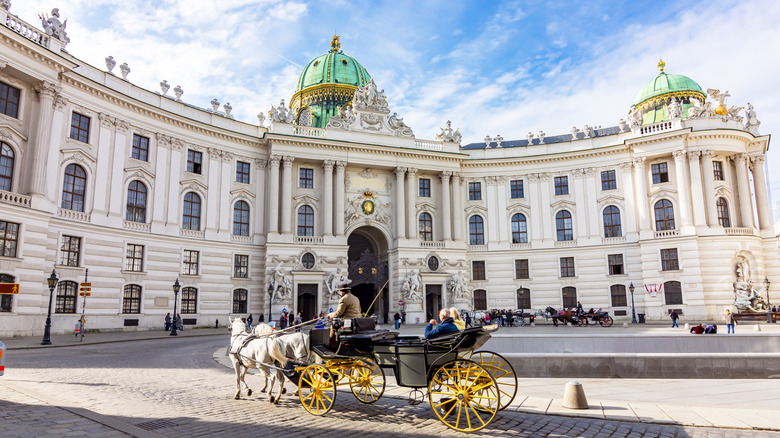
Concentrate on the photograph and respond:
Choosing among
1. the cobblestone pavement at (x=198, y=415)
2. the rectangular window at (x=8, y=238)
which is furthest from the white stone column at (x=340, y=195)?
the cobblestone pavement at (x=198, y=415)

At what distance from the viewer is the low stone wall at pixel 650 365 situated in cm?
1236

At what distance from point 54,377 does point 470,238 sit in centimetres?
3754

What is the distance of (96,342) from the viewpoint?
23.8 metres

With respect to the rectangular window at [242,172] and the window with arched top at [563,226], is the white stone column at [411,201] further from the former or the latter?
the rectangular window at [242,172]

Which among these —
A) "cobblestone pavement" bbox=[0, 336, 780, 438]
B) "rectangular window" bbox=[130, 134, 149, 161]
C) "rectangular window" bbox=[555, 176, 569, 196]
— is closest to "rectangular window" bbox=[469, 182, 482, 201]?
"rectangular window" bbox=[555, 176, 569, 196]

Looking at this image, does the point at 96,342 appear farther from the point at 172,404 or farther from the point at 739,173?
the point at 739,173

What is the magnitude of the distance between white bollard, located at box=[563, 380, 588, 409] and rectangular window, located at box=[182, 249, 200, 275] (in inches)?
1262

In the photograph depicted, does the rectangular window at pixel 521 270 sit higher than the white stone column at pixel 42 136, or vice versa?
the white stone column at pixel 42 136

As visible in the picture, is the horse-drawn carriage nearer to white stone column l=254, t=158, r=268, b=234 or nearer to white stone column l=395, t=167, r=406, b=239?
white stone column l=254, t=158, r=268, b=234

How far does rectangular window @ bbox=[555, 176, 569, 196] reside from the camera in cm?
4550

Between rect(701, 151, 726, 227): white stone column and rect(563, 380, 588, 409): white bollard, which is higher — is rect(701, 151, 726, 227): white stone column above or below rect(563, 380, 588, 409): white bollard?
above

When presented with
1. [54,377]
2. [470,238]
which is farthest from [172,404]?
[470,238]

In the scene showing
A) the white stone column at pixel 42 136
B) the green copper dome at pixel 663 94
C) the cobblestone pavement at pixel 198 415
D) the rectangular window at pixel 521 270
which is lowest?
the cobblestone pavement at pixel 198 415

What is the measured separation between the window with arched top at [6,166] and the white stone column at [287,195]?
17.7m
